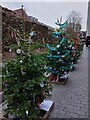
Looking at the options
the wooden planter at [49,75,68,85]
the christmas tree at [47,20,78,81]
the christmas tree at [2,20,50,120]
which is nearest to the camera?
the christmas tree at [2,20,50,120]

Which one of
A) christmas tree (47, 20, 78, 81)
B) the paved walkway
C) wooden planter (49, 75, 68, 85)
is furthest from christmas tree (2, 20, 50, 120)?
wooden planter (49, 75, 68, 85)

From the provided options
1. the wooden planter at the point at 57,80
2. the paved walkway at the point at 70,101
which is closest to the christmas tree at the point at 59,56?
the wooden planter at the point at 57,80

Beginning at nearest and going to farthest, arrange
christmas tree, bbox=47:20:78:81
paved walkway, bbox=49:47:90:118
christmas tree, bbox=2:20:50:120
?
christmas tree, bbox=2:20:50:120 < paved walkway, bbox=49:47:90:118 < christmas tree, bbox=47:20:78:81

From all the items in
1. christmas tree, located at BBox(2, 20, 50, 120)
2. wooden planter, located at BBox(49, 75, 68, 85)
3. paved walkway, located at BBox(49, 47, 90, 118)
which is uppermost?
christmas tree, located at BBox(2, 20, 50, 120)

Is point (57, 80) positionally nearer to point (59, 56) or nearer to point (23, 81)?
point (59, 56)

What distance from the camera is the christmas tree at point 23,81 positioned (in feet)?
6.53

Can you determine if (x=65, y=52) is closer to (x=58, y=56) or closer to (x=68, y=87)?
(x=58, y=56)

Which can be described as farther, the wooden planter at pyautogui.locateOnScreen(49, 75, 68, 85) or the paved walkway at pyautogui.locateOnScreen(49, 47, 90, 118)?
the wooden planter at pyautogui.locateOnScreen(49, 75, 68, 85)

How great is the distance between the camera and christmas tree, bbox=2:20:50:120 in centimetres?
199

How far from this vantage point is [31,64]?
2043mm

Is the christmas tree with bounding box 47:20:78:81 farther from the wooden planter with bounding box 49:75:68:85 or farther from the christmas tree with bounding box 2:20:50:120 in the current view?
the christmas tree with bounding box 2:20:50:120

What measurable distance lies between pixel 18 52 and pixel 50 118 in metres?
1.32

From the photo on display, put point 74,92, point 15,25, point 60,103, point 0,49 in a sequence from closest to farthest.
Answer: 1. point 60,103
2. point 74,92
3. point 0,49
4. point 15,25

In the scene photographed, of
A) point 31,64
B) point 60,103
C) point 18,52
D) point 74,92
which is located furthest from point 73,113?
point 18,52
